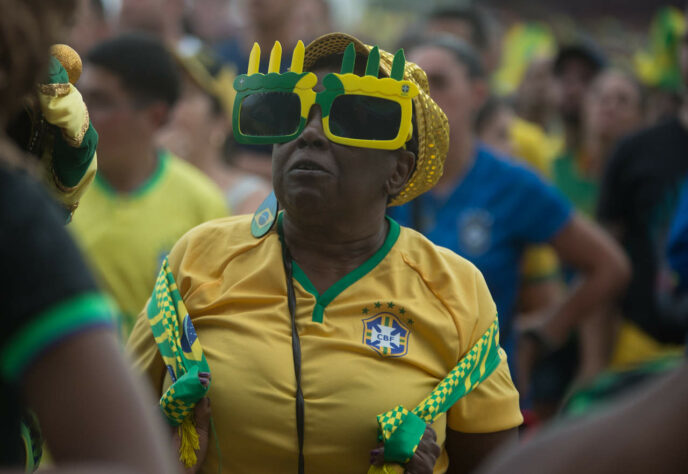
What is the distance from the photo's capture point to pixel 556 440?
4.33 feet

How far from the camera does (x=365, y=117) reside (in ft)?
9.60

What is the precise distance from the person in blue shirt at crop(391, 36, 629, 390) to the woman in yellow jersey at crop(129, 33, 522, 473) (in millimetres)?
1555

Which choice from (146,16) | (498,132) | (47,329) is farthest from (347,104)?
(498,132)

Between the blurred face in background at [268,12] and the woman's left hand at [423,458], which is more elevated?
the blurred face in background at [268,12]

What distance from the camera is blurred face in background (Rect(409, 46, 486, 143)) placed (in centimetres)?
502

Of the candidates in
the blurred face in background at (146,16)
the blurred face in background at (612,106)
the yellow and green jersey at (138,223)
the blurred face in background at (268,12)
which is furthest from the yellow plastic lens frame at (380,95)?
the blurred face in background at (612,106)

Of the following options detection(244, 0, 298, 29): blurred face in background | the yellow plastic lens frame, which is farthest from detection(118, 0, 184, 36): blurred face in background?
the yellow plastic lens frame

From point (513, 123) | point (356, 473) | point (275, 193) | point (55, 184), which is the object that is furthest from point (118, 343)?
point (513, 123)

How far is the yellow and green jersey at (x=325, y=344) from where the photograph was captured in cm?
266

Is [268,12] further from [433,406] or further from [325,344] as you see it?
[433,406]

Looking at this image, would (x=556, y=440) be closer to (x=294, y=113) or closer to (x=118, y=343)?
(x=118, y=343)

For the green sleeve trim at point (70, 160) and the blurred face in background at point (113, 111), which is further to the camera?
the blurred face in background at point (113, 111)

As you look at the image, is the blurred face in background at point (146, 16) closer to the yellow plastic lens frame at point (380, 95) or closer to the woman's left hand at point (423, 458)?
the yellow plastic lens frame at point (380, 95)

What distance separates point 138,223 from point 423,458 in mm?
2433
